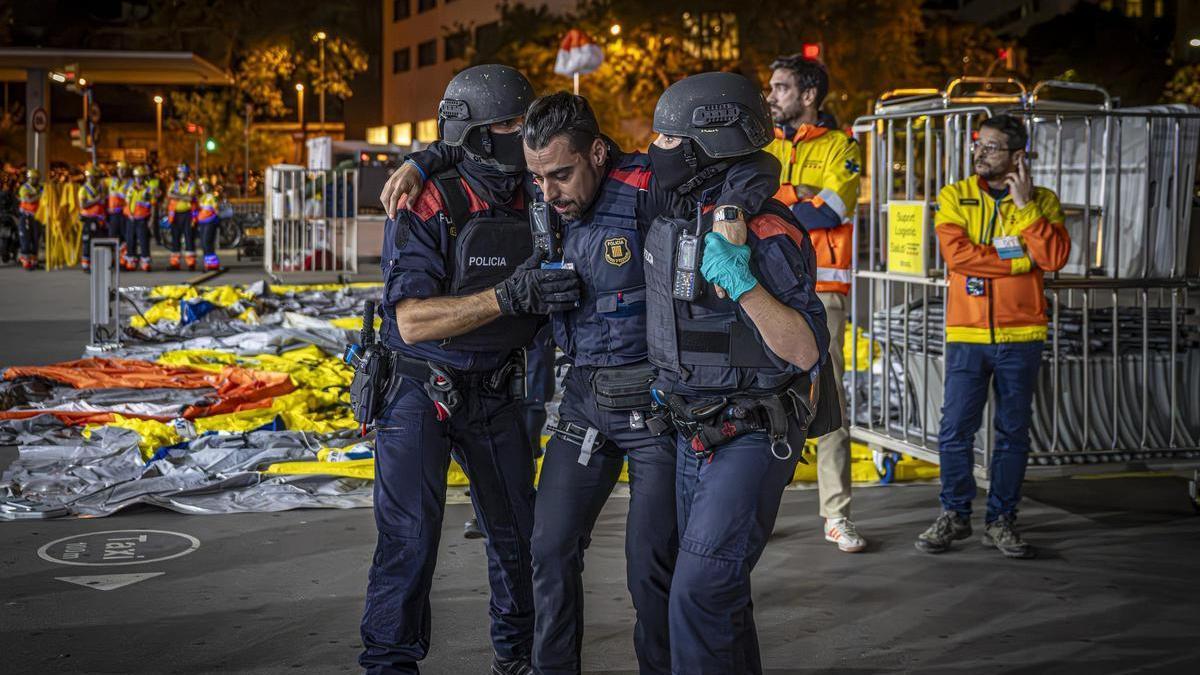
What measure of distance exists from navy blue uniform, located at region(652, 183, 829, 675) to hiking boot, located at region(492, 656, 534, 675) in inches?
43.7

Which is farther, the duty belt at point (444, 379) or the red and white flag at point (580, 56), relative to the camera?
the red and white flag at point (580, 56)

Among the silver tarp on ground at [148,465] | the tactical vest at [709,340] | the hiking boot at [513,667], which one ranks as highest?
the tactical vest at [709,340]

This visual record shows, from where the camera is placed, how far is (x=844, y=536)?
6.72 meters

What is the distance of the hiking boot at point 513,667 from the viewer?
4.73 meters

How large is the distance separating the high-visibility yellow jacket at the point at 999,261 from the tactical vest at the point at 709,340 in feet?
9.86

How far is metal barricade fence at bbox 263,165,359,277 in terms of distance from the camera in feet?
85.9

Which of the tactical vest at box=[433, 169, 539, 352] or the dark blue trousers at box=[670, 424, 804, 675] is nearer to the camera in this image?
the dark blue trousers at box=[670, 424, 804, 675]

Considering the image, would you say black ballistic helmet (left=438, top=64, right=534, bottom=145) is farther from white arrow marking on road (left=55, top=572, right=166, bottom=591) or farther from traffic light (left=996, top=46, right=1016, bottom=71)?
traffic light (left=996, top=46, right=1016, bottom=71)

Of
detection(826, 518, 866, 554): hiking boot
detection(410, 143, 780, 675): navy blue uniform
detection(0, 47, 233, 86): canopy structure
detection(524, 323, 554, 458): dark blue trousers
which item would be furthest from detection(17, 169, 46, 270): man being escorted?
detection(410, 143, 780, 675): navy blue uniform

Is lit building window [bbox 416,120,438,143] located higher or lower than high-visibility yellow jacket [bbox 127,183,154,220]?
higher

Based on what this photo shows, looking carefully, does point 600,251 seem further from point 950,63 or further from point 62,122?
point 62,122

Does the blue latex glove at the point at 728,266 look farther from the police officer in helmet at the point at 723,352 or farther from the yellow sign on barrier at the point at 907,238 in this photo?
the yellow sign on barrier at the point at 907,238

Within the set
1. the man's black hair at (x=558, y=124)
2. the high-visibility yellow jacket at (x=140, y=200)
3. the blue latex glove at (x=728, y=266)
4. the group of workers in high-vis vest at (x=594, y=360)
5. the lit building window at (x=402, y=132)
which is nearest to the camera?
the blue latex glove at (x=728, y=266)

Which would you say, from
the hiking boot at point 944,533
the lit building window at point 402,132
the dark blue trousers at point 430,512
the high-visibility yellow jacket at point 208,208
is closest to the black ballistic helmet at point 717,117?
the dark blue trousers at point 430,512
